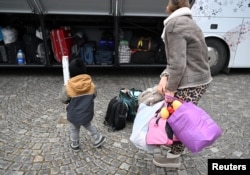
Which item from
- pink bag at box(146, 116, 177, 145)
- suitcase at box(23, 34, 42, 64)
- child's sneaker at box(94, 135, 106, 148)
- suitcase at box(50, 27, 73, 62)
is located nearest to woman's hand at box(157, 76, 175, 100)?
pink bag at box(146, 116, 177, 145)

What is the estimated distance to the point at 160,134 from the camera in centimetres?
238

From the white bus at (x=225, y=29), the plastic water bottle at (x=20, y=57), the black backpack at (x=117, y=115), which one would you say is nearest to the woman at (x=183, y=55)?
the black backpack at (x=117, y=115)

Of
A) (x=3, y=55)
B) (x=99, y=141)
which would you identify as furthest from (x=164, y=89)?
(x=3, y=55)

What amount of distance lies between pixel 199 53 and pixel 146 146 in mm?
983

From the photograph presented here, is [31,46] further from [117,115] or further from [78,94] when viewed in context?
[78,94]

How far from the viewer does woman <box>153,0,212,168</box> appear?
221 centimetres

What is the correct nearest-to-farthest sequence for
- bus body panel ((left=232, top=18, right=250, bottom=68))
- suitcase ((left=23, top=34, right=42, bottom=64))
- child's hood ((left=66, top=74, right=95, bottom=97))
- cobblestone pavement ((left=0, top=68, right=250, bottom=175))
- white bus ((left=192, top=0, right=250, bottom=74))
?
child's hood ((left=66, top=74, right=95, bottom=97)), cobblestone pavement ((left=0, top=68, right=250, bottom=175)), white bus ((left=192, top=0, right=250, bottom=74)), suitcase ((left=23, top=34, right=42, bottom=64)), bus body panel ((left=232, top=18, right=250, bottom=68))

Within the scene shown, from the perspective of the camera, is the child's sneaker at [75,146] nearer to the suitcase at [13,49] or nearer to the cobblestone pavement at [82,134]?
the cobblestone pavement at [82,134]

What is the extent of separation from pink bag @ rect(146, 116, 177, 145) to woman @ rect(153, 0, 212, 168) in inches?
11.3

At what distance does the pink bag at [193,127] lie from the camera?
213 centimetres

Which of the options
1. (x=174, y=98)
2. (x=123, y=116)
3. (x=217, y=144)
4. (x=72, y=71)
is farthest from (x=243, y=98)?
(x=72, y=71)

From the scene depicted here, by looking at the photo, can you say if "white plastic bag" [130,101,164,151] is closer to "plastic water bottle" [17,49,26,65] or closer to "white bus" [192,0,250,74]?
"white bus" [192,0,250,74]

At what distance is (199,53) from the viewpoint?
2.33 metres

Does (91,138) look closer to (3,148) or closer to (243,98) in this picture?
(3,148)
